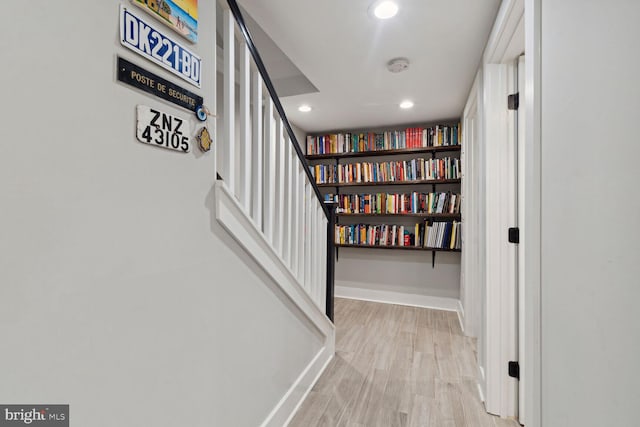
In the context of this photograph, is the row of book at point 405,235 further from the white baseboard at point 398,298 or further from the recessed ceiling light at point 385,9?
the recessed ceiling light at point 385,9

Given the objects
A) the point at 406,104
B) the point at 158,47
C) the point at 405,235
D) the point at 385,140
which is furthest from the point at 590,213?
the point at 385,140

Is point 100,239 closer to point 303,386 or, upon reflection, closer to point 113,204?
point 113,204

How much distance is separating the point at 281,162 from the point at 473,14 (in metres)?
1.36

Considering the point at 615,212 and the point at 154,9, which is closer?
the point at 615,212

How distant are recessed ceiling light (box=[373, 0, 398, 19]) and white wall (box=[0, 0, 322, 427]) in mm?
893

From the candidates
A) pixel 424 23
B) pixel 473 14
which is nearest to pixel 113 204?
pixel 424 23

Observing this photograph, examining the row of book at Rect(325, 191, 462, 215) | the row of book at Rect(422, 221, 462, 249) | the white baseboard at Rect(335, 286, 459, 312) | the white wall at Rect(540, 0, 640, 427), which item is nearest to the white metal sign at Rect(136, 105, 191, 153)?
the white wall at Rect(540, 0, 640, 427)

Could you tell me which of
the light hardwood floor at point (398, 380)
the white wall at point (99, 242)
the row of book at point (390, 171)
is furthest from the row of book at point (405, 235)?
the white wall at point (99, 242)

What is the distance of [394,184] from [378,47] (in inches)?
77.6

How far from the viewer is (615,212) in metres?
0.52

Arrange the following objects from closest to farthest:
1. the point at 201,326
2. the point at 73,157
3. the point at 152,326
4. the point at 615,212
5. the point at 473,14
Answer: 1. the point at 615,212
2. the point at 73,157
3. the point at 152,326
4. the point at 201,326
5. the point at 473,14

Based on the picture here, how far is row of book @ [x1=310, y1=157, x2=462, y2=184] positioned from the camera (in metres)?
3.31

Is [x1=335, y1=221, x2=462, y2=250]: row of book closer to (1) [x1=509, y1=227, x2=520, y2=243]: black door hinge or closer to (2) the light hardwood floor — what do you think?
(2) the light hardwood floor

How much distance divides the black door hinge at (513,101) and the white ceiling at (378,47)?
45 centimetres
